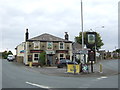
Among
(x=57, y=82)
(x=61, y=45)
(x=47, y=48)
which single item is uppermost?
(x=61, y=45)

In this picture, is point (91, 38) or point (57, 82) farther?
point (91, 38)

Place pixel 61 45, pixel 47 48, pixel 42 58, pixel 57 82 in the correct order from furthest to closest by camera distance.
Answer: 1. pixel 61 45
2. pixel 47 48
3. pixel 42 58
4. pixel 57 82

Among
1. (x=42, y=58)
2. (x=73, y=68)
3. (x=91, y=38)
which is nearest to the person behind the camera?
(x=73, y=68)

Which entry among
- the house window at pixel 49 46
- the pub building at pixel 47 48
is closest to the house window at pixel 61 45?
the pub building at pixel 47 48

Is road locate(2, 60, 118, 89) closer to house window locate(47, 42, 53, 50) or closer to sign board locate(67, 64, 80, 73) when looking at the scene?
sign board locate(67, 64, 80, 73)

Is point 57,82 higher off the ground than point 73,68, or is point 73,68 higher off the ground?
point 73,68

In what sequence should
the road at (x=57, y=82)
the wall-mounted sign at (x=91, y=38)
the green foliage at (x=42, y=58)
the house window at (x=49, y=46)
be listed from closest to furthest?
the road at (x=57, y=82) → the wall-mounted sign at (x=91, y=38) → the green foliage at (x=42, y=58) → the house window at (x=49, y=46)

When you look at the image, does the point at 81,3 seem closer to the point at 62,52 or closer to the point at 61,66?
the point at 61,66

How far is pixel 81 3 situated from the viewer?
25.8 meters

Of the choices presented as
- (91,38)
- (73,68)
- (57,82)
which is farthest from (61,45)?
(57,82)

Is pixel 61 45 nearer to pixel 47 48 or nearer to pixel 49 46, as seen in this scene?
pixel 49 46

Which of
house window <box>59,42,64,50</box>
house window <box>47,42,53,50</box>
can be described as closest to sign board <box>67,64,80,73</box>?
house window <box>47,42,53,50</box>

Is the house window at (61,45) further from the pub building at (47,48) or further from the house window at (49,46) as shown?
the house window at (49,46)

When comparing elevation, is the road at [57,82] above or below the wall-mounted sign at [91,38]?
below
